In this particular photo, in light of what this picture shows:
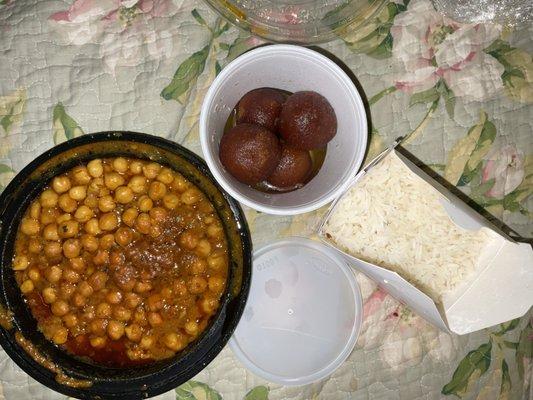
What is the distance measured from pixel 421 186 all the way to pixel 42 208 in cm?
66

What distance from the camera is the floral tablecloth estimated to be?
3.68 ft

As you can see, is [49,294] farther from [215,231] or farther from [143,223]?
[215,231]

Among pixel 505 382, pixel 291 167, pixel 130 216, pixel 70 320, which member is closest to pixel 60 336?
pixel 70 320

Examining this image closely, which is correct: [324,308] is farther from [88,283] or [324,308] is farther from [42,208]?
[42,208]

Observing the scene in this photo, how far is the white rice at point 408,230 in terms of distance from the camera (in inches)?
38.9

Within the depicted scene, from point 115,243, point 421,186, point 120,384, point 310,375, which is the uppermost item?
point 421,186

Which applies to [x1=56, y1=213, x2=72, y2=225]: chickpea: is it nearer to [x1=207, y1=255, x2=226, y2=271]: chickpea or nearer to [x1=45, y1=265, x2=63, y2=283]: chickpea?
[x1=45, y1=265, x2=63, y2=283]: chickpea

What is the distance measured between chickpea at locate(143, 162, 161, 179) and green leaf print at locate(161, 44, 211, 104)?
0.14m

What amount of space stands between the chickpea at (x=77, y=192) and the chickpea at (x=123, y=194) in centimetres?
6

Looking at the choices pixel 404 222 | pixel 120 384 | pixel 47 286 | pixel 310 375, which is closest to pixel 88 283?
pixel 47 286

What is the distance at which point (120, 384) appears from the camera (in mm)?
1005

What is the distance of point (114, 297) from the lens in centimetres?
106

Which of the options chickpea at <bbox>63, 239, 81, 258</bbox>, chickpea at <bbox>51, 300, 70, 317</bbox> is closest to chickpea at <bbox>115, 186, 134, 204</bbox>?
chickpea at <bbox>63, 239, 81, 258</bbox>

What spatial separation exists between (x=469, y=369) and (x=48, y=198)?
34.3 inches
